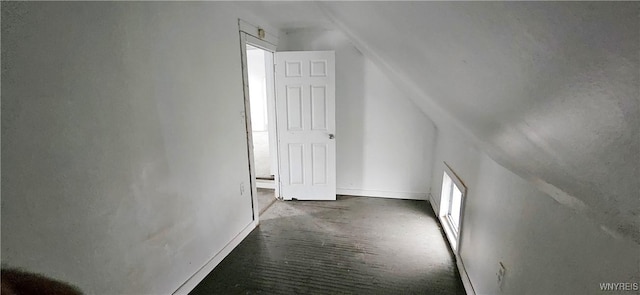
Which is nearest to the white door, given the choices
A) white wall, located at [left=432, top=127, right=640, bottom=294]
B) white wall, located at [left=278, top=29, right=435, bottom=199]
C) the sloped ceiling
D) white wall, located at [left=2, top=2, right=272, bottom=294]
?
white wall, located at [left=278, top=29, right=435, bottom=199]

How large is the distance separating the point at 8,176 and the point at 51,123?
0.23m

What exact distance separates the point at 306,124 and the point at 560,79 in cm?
282

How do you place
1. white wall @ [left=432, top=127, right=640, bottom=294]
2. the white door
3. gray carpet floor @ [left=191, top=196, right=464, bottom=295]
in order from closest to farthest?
white wall @ [left=432, top=127, right=640, bottom=294], gray carpet floor @ [left=191, top=196, right=464, bottom=295], the white door

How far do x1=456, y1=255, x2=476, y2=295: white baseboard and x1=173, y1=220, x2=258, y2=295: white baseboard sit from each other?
1.81m

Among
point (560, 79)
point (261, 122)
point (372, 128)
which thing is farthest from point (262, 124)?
point (560, 79)

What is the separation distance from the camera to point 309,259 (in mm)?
2160

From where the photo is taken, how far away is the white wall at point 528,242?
0.71 meters

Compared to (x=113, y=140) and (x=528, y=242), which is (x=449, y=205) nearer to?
(x=528, y=242)

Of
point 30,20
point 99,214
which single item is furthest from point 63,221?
point 30,20

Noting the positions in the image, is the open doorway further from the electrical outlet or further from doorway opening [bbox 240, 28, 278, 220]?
the electrical outlet

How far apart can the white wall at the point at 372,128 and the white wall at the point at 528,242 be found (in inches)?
48.8

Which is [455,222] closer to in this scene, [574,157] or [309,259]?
[309,259]

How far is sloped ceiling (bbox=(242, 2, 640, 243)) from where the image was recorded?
26cm

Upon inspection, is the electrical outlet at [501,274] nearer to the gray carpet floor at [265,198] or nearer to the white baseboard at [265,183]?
the gray carpet floor at [265,198]
